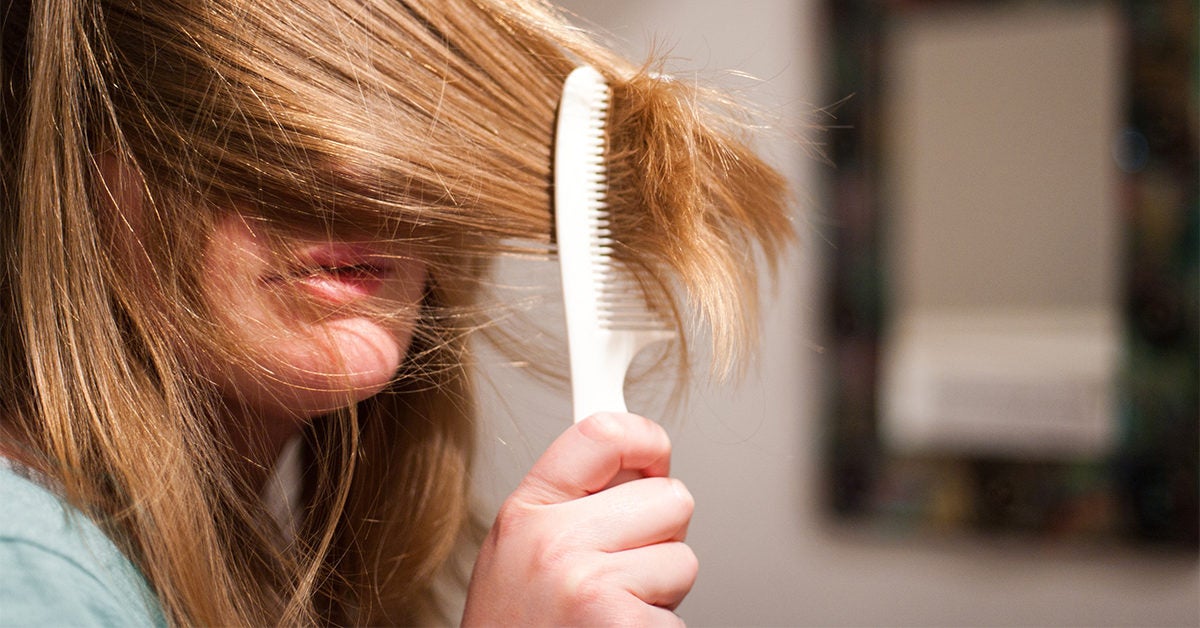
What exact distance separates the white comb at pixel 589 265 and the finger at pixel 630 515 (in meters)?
0.04

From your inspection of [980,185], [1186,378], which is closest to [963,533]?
[1186,378]

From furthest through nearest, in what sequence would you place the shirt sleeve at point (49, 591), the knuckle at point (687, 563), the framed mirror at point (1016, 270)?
the framed mirror at point (1016, 270)
the knuckle at point (687, 563)
the shirt sleeve at point (49, 591)

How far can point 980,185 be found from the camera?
0.88m

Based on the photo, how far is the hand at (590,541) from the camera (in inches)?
14.0

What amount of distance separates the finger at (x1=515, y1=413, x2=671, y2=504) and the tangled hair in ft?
0.21

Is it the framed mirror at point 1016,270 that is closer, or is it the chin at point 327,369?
the chin at point 327,369

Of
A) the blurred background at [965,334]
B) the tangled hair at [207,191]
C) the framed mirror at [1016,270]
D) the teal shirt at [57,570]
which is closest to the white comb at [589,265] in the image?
the tangled hair at [207,191]

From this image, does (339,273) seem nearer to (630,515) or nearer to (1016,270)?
(630,515)

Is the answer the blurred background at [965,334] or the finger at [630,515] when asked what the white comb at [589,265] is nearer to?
the finger at [630,515]

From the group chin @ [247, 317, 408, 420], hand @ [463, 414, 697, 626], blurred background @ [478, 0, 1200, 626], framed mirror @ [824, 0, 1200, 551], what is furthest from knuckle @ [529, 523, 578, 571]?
framed mirror @ [824, 0, 1200, 551]

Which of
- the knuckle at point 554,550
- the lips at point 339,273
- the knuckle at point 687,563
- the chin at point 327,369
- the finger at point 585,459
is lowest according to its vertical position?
the knuckle at point 687,563

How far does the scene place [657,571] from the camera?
1.25ft

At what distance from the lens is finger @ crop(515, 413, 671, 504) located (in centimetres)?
38

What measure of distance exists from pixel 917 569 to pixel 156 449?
796 mm
